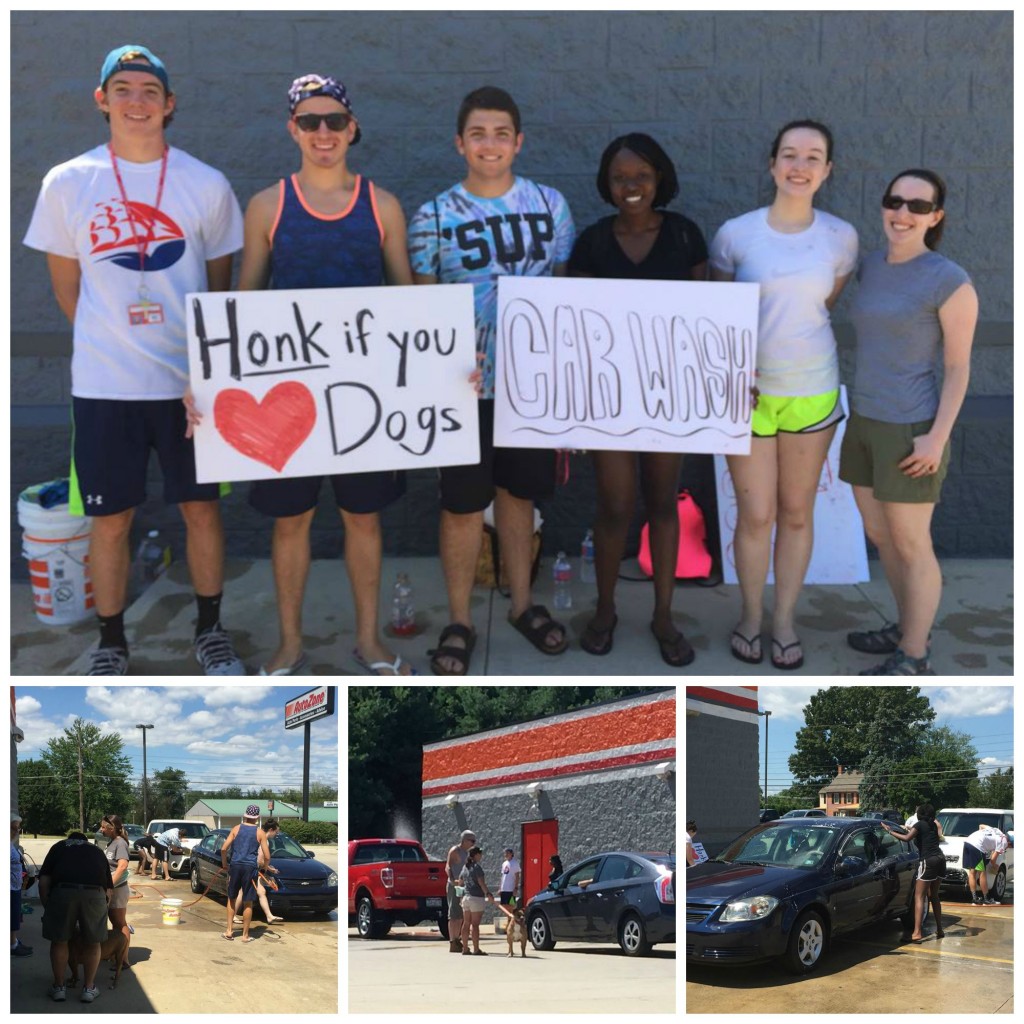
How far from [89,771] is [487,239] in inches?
91.8

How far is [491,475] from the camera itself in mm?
5109

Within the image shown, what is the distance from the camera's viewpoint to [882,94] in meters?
6.36

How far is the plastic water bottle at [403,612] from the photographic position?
5.79 meters

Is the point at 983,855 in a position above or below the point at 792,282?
below

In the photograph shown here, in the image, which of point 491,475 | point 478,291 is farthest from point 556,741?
point 478,291

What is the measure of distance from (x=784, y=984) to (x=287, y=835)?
1563mm

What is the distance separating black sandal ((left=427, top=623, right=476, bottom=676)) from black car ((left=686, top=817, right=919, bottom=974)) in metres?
1.66

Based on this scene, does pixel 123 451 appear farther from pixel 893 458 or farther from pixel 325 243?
pixel 893 458

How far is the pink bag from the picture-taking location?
638 cm

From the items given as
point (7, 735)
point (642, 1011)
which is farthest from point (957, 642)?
point (7, 735)

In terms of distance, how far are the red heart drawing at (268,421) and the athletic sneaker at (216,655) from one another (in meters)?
0.98

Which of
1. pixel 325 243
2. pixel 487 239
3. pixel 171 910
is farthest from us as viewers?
pixel 487 239

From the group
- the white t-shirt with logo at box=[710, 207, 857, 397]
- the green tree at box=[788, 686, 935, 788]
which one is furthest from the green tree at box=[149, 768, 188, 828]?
the white t-shirt with logo at box=[710, 207, 857, 397]

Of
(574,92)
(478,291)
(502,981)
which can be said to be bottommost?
(502,981)
